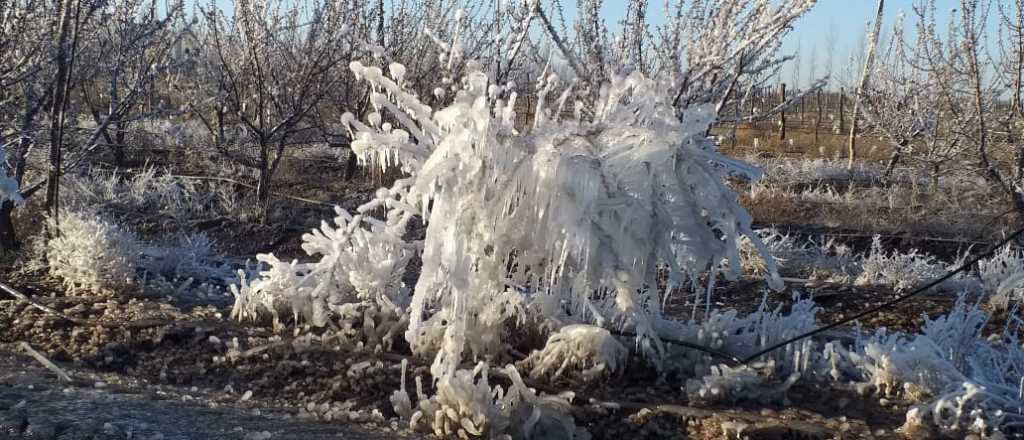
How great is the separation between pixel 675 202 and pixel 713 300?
121 inches

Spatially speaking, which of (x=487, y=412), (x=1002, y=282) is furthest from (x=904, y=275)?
(x=487, y=412)

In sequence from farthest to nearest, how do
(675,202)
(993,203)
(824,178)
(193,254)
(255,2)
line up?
(824,178)
(993,203)
(255,2)
(193,254)
(675,202)

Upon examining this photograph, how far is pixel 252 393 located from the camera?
376 cm

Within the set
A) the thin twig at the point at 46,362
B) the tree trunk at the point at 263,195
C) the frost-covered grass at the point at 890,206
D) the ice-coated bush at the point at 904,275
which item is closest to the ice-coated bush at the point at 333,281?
the thin twig at the point at 46,362

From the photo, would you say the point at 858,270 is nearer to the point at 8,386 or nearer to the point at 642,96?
the point at 642,96

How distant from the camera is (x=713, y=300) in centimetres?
594

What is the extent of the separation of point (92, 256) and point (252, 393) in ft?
6.20

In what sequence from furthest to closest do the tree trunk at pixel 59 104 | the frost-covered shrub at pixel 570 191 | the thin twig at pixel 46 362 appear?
the tree trunk at pixel 59 104 < the thin twig at pixel 46 362 < the frost-covered shrub at pixel 570 191

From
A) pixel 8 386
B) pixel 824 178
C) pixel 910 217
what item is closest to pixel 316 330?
pixel 8 386

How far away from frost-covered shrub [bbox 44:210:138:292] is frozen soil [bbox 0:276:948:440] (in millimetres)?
389

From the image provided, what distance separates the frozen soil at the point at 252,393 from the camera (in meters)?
3.29

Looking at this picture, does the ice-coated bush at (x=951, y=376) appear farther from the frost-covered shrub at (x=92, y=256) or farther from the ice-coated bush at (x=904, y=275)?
the frost-covered shrub at (x=92, y=256)

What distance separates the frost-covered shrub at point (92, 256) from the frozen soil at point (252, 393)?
39 cm

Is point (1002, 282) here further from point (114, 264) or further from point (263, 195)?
point (263, 195)
